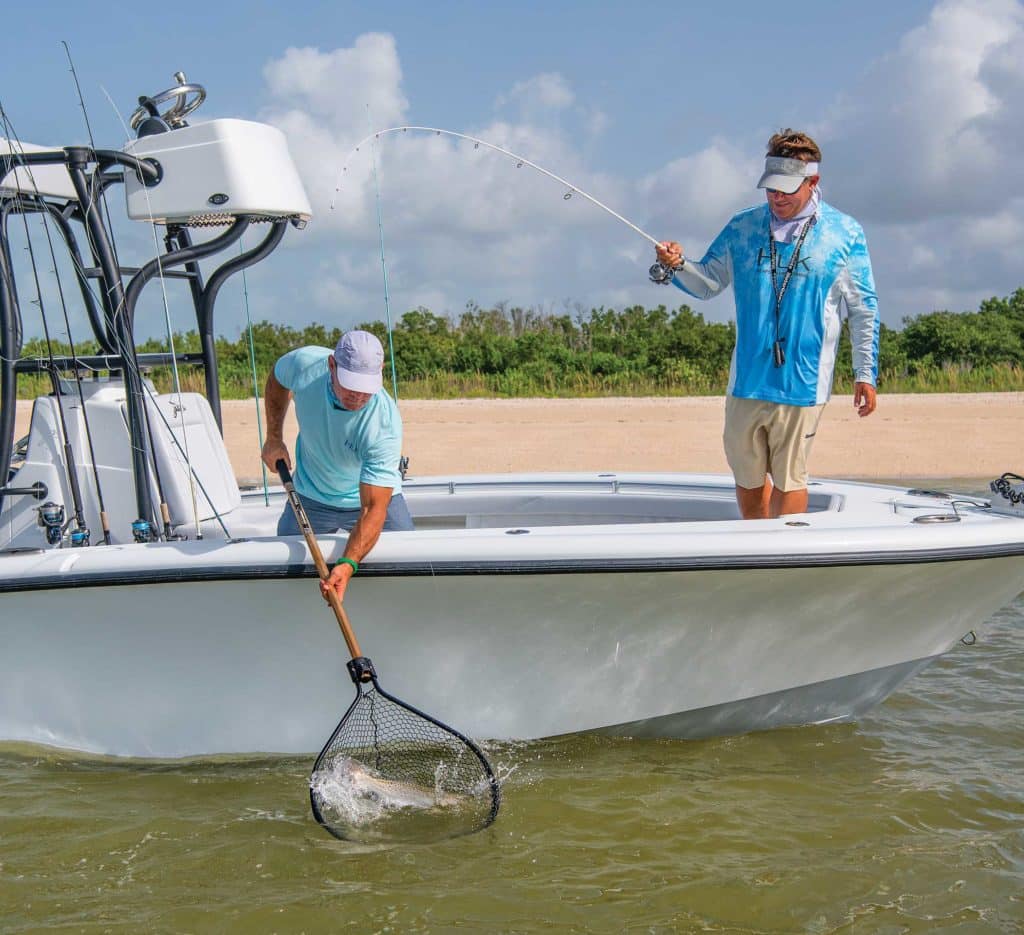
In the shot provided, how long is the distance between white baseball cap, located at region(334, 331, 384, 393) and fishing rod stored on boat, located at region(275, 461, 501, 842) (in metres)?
0.48

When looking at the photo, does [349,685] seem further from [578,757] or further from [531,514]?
[531,514]

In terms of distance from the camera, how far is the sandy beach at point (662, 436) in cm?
1270

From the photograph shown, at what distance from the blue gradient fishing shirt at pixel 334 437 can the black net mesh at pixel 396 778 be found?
695 millimetres

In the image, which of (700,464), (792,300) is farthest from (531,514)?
(700,464)

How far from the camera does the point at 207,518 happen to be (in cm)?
459

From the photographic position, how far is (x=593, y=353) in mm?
23359

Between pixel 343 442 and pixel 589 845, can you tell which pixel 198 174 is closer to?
pixel 343 442

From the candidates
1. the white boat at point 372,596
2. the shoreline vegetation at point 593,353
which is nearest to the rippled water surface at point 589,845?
the white boat at point 372,596

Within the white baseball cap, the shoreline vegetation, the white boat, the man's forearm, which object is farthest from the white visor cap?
the shoreline vegetation

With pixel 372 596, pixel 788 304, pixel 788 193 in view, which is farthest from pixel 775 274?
pixel 372 596

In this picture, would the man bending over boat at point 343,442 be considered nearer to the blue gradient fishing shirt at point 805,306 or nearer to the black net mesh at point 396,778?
the black net mesh at point 396,778

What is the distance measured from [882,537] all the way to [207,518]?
101 inches

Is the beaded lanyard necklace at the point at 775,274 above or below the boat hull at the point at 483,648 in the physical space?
above

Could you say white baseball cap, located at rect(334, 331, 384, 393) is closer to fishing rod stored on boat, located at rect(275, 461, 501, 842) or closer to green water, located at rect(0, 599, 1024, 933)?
fishing rod stored on boat, located at rect(275, 461, 501, 842)
